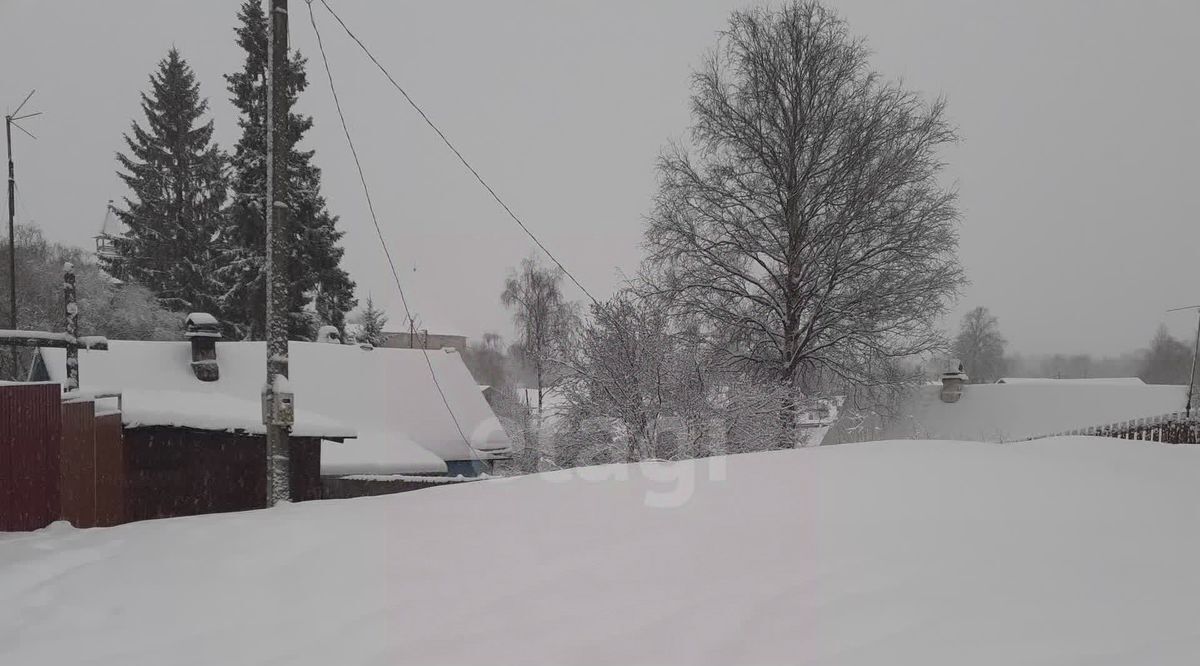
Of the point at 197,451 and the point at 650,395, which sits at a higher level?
the point at 650,395

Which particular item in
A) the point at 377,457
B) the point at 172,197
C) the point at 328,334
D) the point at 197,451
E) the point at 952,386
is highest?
the point at 172,197

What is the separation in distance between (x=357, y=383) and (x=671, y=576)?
15.7 m

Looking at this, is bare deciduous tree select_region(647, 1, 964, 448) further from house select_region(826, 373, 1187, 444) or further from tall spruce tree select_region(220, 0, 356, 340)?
tall spruce tree select_region(220, 0, 356, 340)

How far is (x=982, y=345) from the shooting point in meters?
77.6

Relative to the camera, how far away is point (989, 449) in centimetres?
572

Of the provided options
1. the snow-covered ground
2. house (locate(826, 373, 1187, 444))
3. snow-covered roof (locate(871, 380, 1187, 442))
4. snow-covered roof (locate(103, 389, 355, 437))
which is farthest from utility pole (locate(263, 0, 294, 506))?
snow-covered roof (locate(871, 380, 1187, 442))

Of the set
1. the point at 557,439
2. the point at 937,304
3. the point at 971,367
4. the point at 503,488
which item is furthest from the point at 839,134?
the point at 971,367

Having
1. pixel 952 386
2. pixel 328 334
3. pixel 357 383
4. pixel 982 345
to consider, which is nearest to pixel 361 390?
A: pixel 357 383

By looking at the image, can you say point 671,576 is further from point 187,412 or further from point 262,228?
point 262,228

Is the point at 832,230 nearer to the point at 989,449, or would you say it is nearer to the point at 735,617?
the point at 989,449

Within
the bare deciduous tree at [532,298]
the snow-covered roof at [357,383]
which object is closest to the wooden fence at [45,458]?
the snow-covered roof at [357,383]

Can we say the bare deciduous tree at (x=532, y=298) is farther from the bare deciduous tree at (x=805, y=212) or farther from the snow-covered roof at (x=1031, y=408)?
the bare deciduous tree at (x=805, y=212)

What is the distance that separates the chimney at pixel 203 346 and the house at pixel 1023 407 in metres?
16.3

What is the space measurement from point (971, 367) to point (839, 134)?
71747mm
